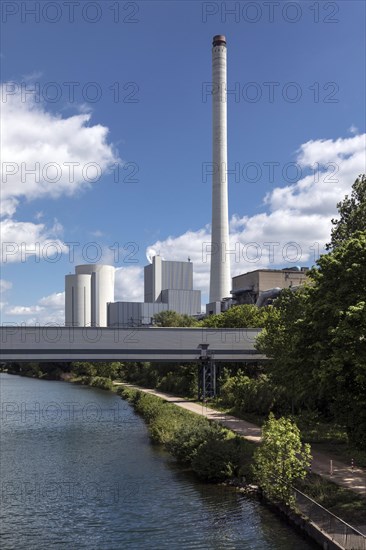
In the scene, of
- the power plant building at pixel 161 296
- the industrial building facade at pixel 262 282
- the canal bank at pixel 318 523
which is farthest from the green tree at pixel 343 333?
the power plant building at pixel 161 296

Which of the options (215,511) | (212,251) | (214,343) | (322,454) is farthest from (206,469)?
(212,251)

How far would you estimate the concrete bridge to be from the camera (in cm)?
5097

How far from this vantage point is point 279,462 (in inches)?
894

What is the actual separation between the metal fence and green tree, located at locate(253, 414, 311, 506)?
607 mm

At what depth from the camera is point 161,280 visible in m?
194

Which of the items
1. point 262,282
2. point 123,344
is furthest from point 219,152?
point 123,344

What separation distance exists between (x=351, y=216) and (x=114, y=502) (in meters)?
24.7

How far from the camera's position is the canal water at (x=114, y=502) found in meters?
20.3

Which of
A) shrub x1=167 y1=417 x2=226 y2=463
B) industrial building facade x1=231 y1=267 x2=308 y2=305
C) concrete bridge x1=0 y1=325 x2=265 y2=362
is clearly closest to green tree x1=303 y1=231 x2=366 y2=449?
shrub x1=167 y1=417 x2=226 y2=463

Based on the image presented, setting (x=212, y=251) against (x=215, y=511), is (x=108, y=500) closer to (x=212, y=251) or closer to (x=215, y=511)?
(x=215, y=511)

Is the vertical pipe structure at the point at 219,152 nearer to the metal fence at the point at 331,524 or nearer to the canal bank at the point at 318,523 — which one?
the canal bank at the point at 318,523

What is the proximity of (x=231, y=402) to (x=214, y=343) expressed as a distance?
882cm

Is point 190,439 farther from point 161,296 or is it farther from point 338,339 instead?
point 161,296

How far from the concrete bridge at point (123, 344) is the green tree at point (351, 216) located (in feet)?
62.2
